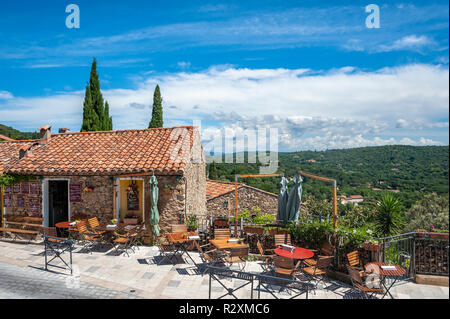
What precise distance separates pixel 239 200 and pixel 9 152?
1455 cm

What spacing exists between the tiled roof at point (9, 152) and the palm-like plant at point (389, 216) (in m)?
16.2

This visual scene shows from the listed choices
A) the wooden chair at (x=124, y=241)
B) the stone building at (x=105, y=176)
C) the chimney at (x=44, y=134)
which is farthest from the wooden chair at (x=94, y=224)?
the chimney at (x=44, y=134)

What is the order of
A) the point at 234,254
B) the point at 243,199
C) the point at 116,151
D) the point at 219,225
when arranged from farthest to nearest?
the point at 243,199 < the point at 116,151 < the point at 219,225 < the point at 234,254

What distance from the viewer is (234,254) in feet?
27.0

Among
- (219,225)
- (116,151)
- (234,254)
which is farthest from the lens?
(116,151)

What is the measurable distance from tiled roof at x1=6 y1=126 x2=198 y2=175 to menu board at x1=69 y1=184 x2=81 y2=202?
67cm

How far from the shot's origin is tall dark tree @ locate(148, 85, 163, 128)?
2945 centimetres

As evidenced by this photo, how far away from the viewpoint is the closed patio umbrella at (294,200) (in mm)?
10062

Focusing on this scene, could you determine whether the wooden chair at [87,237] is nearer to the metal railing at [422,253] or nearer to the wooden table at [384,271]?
the wooden table at [384,271]

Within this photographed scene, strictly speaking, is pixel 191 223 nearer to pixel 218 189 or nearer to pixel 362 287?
pixel 362 287

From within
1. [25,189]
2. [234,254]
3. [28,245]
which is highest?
[25,189]
